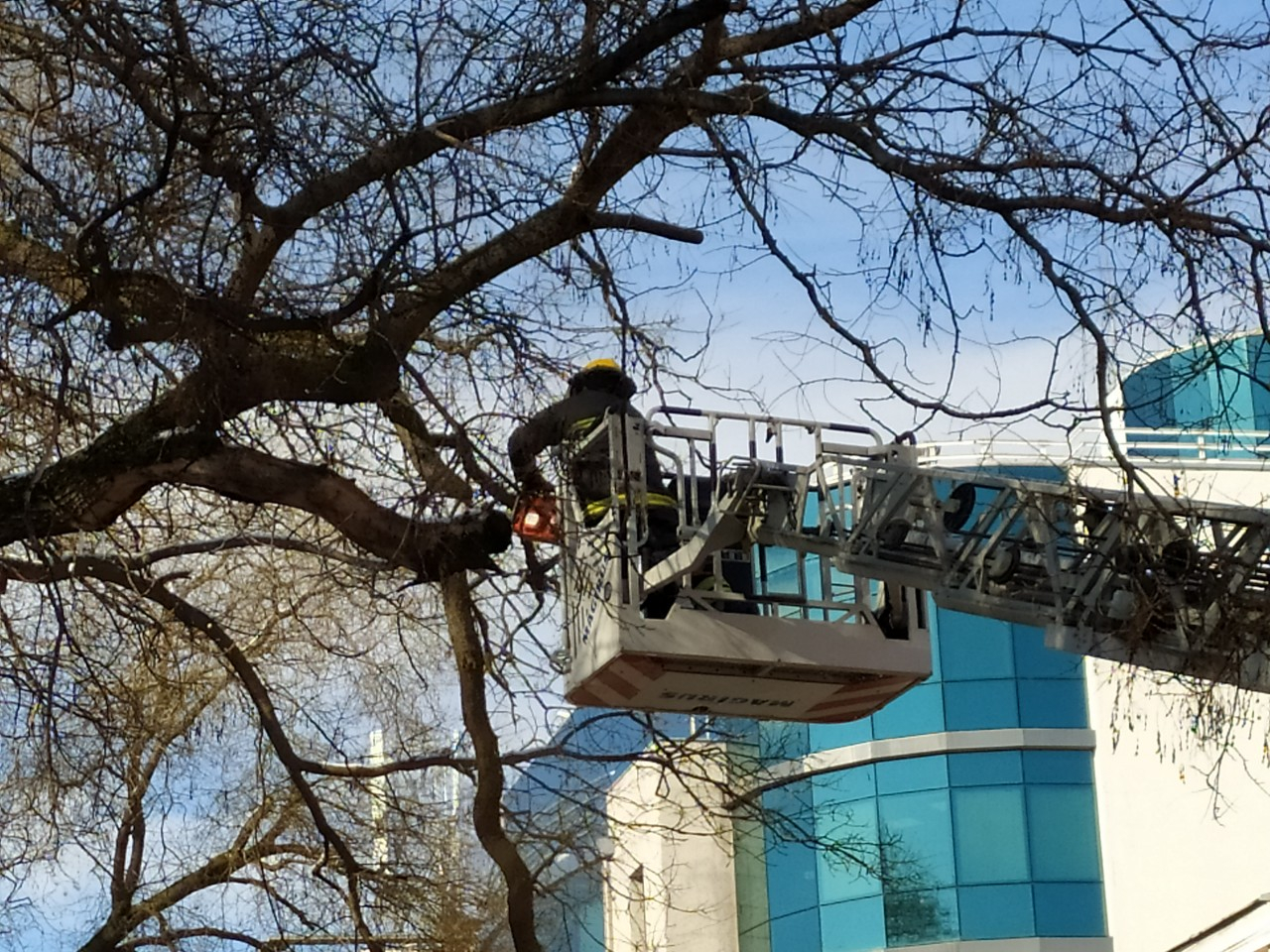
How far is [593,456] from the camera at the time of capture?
327 inches

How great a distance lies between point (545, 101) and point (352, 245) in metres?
0.80

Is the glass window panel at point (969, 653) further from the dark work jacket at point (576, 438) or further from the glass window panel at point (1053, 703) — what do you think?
the dark work jacket at point (576, 438)

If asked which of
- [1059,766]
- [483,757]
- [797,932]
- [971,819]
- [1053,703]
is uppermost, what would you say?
[1053,703]

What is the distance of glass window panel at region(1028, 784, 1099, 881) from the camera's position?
1118 inches

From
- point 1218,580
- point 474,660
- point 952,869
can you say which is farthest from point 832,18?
point 952,869

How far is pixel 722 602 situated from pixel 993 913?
787 inches

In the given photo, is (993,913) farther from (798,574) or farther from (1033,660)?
(798,574)

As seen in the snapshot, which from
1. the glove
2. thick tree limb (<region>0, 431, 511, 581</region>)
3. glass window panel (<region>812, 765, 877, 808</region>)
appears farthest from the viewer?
glass window panel (<region>812, 765, 877, 808</region>)

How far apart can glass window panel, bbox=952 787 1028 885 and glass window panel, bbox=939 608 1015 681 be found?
1624 mm

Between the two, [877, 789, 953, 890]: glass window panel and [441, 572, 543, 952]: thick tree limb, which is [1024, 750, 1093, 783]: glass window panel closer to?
[877, 789, 953, 890]: glass window panel

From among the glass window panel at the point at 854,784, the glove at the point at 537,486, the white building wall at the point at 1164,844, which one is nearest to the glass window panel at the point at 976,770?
the glass window panel at the point at 854,784

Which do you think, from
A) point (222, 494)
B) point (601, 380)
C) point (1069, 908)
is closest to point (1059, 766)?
point (1069, 908)

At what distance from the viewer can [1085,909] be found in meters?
28.5

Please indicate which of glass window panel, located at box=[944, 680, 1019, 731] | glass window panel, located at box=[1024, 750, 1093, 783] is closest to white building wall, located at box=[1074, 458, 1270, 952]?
glass window panel, located at box=[1024, 750, 1093, 783]
